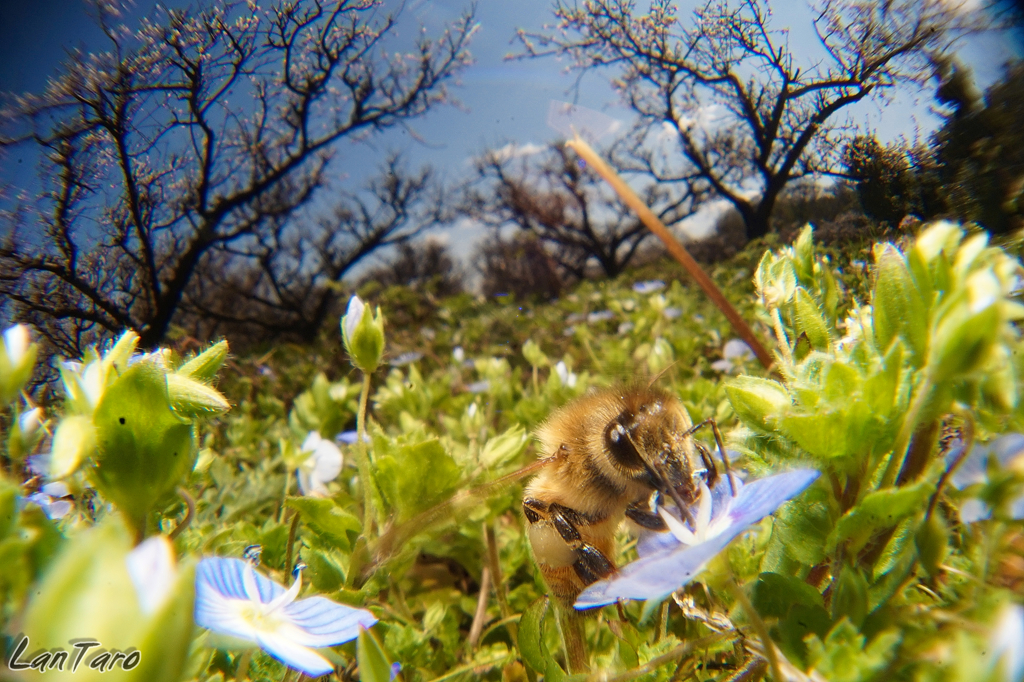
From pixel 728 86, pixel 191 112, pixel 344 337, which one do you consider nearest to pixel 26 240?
pixel 191 112

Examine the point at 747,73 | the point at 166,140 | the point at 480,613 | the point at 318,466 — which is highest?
the point at 166,140

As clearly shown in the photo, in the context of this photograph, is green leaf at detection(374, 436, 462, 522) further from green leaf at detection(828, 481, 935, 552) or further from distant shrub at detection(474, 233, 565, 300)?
distant shrub at detection(474, 233, 565, 300)

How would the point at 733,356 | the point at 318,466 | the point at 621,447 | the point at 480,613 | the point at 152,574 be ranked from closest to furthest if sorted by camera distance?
the point at 152,574, the point at 621,447, the point at 480,613, the point at 318,466, the point at 733,356

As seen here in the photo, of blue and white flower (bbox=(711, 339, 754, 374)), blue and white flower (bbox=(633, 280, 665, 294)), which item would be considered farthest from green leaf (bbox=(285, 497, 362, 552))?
blue and white flower (bbox=(633, 280, 665, 294))

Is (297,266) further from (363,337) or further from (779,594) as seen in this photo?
(779,594)

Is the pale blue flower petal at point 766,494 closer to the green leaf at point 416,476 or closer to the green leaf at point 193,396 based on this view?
the green leaf at point 416,476

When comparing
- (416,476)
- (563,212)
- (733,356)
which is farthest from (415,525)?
(563,212)
